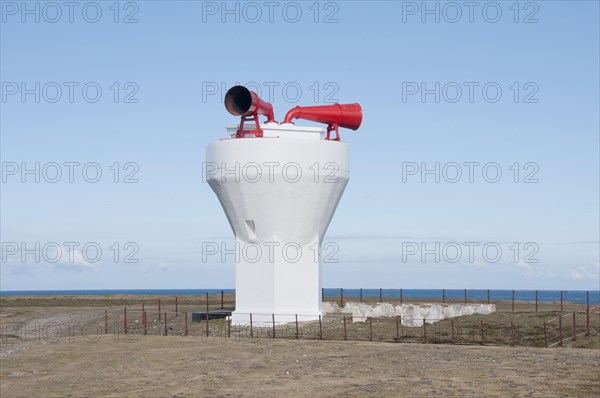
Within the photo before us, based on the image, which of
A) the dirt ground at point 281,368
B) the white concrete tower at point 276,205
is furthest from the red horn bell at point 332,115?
the dirt ground at point 281,368

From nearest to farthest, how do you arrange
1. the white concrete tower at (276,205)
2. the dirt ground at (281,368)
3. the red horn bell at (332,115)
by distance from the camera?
the dirt ground at (281,368)
the white concrete tower at (276,205)
the red horn bell at (332,115)

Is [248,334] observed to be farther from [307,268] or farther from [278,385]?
[278,385]

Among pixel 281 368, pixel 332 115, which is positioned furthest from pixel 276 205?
pixel 281 368

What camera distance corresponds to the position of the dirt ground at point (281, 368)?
20.1 meters

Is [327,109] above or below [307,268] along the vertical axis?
above

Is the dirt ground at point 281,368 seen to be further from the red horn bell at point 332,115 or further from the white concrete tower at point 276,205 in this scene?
the red horn bell at point 332,115

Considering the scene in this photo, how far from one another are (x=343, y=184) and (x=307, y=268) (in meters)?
4.22

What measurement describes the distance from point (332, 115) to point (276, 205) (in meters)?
5.30

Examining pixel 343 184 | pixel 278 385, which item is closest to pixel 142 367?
pixel 278 385

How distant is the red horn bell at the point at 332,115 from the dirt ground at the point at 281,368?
10867mm

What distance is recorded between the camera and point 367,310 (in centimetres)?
4081

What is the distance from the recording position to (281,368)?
23453 mm

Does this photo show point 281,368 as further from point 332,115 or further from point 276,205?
point 332,115

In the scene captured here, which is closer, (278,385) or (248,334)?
(278,385)
